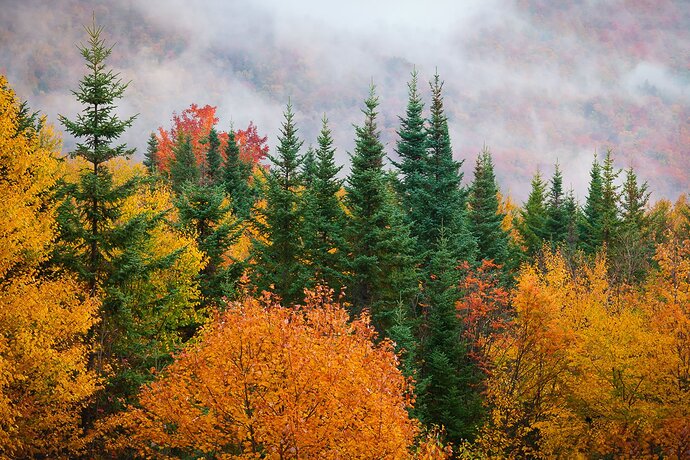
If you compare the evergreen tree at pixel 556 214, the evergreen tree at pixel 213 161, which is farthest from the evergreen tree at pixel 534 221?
the evergreen tree at pixel 213 161

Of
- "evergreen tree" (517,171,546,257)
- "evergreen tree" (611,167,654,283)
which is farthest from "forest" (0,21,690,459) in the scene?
"evergreen tree" (517,171,546,257)

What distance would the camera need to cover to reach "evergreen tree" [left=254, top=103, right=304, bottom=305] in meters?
30.0

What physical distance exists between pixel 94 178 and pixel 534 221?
156 feet

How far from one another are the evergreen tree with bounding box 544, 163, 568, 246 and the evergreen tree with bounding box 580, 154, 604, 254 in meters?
1.86

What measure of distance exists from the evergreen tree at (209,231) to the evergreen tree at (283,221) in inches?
72.6

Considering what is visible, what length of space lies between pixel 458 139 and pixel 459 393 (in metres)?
133

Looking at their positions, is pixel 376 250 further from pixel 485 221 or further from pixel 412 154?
pixel 485 221

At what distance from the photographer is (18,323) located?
1834cm

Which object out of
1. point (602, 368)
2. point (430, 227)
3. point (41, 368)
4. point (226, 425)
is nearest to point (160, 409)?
point (226, 425)

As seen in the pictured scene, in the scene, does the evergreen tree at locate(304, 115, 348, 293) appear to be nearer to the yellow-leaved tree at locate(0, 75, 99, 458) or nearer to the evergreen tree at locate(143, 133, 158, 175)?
the yellow-leaved tree at locate(0, 75, 99, 458)

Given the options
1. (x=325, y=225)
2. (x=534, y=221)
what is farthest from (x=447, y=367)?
(x=534, y=221)

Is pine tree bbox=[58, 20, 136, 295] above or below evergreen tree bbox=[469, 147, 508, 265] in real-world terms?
below

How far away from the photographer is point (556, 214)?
182ft

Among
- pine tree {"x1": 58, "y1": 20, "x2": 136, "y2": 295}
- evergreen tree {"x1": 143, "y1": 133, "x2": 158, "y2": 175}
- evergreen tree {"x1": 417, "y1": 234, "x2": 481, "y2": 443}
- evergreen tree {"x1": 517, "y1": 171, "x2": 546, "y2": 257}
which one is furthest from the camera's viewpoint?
evergreen tree {"x1": 143, "y1": 133, "x2": 158, "y2": 175}
